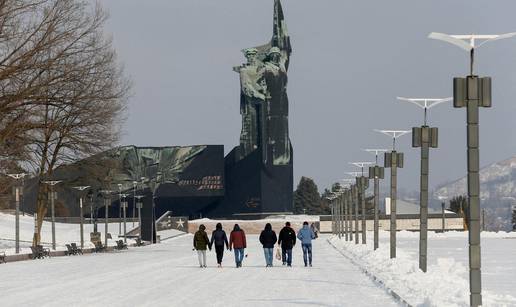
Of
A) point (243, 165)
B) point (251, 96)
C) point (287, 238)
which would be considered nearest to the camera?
point (287, 238)

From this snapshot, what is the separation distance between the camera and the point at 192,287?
89.6 feet

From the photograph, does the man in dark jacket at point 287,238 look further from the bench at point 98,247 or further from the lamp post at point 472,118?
the bench at point 98,247

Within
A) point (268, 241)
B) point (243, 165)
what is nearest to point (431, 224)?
point (243, 165)

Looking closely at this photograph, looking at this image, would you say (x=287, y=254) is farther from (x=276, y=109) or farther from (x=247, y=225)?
(x=276, y=109)

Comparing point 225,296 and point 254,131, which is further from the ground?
point 254,131

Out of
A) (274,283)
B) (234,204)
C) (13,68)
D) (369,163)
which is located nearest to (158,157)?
(234,204)

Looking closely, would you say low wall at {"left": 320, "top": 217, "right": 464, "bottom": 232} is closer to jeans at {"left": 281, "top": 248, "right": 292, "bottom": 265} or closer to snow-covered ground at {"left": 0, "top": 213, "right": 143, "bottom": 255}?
snow-covered ground at {"left": 0, "top": 213, "right": 143, "bottom": 255}

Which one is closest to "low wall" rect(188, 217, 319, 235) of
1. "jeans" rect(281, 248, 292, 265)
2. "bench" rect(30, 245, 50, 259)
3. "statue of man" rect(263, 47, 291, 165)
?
"statue of man" rect(263, 47, 291, 165)

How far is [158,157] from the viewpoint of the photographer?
15988 cm

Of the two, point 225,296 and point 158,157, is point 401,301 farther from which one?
point 158,157

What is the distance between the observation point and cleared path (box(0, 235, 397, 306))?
73.3ft

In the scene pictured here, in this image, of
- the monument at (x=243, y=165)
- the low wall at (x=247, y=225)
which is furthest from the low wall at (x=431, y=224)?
the low wall at (x=247, y=225)

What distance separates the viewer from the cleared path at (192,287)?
22334 millimetres

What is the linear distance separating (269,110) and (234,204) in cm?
1634
